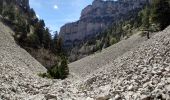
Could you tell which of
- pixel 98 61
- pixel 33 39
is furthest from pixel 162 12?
pixel 33 39

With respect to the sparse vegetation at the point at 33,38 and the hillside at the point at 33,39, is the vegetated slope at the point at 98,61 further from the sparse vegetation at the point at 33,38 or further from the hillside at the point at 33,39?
the hillside at the point at 33,39

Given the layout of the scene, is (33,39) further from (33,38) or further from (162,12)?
(162,12)

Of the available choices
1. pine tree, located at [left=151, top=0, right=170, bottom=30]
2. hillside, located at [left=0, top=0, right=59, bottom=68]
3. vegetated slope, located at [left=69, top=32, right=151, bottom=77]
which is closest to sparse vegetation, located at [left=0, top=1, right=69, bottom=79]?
hillside, located at [left=0, top=0, right=59, bottom=68]

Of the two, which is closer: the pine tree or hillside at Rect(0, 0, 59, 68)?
the pine tree

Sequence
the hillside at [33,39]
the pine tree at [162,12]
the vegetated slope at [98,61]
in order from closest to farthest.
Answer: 1. the vegetated slope at [98,61]
2. the pine tree at [162,12]
3. the hillside at [33,39]

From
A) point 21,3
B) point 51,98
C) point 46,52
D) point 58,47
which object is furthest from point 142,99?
point 21,3

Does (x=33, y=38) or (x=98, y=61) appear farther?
(x=33, y=38)

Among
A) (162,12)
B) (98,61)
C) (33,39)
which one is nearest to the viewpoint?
(98,61)

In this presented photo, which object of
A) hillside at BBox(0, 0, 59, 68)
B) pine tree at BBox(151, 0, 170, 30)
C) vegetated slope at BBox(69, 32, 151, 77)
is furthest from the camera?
hillside at BBox(0, 0, 59, 68)

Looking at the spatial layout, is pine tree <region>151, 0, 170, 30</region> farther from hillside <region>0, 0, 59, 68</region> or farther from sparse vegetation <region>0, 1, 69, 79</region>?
hillside <region>0, 0, 59, 68</region>

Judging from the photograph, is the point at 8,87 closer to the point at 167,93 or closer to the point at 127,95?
the point at 127,95

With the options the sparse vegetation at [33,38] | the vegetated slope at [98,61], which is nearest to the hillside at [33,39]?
the sparse vegetation at [33,38]

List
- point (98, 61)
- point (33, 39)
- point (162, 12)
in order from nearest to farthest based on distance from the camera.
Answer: point (98, 61) → point (162, 12) → point (33, 39)

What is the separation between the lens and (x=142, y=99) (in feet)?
37.0
